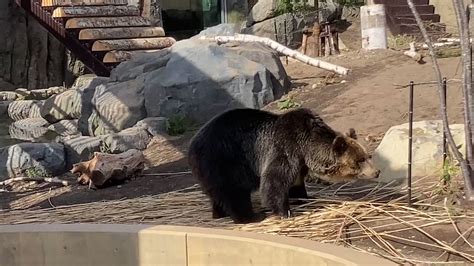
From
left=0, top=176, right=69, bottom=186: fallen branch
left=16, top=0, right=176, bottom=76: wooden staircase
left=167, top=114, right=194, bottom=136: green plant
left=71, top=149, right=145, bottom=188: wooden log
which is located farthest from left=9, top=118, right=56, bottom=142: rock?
left=71, top=149, right=145, bottom=188: wooden log

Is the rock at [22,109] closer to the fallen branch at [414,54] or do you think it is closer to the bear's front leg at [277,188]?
the fallen branch at [414,54]

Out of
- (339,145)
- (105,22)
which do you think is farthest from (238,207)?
(105,22)

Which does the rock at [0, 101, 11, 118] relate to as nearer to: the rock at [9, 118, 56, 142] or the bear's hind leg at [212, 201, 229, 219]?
the rock at [9, 118, 56, 142]

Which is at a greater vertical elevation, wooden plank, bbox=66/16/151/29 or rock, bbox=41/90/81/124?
wooden plank, bbox=66/16/151/29

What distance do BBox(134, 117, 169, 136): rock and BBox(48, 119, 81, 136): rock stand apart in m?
2.29

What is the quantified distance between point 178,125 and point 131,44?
462 centimetres

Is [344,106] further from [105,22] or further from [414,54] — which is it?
[105,22]

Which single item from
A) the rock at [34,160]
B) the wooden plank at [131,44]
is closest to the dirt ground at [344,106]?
the rock at [34,160]

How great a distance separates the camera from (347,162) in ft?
19.3

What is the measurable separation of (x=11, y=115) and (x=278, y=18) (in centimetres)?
607

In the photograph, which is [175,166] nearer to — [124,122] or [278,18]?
[124,122]

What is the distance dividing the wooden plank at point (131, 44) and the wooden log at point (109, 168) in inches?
249

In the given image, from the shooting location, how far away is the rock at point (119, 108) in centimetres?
1195

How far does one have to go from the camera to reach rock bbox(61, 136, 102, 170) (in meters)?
10.6
